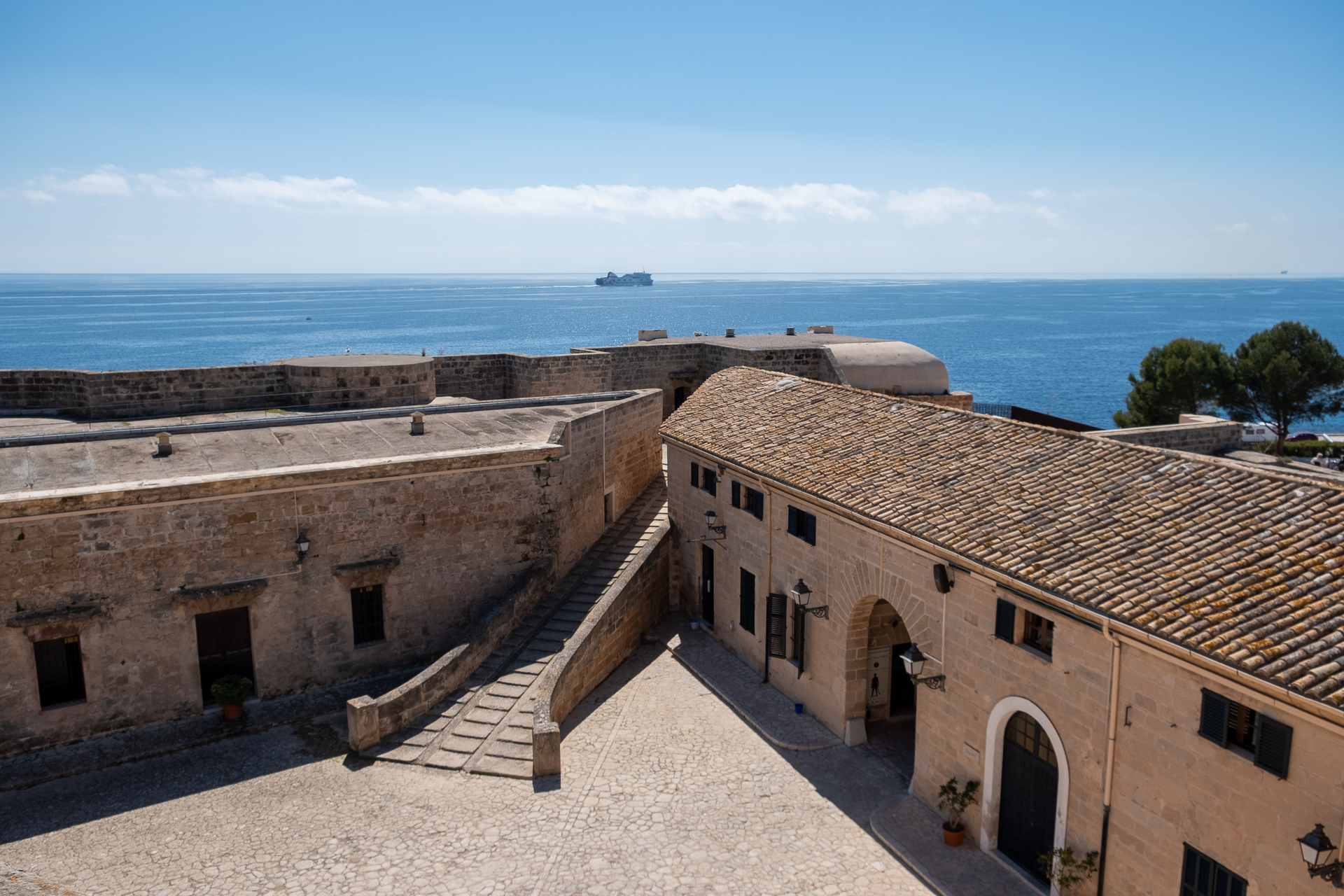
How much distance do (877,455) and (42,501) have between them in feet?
42.8

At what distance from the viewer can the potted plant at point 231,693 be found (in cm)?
1562

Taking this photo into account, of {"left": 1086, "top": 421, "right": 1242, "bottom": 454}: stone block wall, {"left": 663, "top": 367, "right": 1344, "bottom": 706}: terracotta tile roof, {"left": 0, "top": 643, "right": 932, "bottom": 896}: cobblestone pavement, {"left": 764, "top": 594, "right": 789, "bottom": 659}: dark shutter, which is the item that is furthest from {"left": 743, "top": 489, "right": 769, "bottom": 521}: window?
{"left": 1086, "top": 421, "right": 1242, "bottom": 454}: stone block wall

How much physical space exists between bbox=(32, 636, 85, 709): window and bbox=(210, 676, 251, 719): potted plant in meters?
1.98

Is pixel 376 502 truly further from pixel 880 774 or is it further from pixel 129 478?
pixel 880 774

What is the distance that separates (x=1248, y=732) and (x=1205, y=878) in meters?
1.62

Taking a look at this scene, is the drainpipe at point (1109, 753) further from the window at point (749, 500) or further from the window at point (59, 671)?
the window at point (59, 671)

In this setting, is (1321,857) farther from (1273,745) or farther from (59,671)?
(59,671)

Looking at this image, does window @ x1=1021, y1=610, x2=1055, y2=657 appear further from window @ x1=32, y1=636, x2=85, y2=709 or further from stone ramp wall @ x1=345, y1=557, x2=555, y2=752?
window @ x1=32, y1=636, x2=85, y2=709

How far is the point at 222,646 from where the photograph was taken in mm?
15992

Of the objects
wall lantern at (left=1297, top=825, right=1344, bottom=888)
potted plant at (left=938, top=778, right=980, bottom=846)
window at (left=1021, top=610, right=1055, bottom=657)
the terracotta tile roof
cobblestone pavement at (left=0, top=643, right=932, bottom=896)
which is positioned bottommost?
cobblestone pavement at (left=0, top=643, right=932, bottom=896)

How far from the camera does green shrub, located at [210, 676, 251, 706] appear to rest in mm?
15617

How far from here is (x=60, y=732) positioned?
582 inches

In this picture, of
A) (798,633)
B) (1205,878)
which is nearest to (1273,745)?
(1205,878)

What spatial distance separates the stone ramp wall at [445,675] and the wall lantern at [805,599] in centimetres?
573
